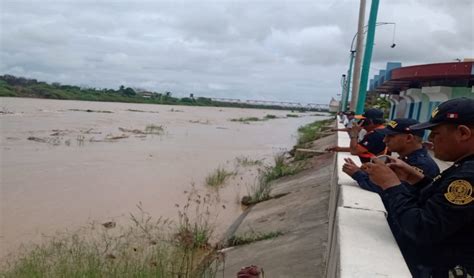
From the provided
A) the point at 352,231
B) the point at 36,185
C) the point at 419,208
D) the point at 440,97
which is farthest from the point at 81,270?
the point at 440,97

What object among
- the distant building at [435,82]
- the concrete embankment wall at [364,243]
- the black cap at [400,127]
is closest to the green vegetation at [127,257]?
the concrete embankment wall at [364,243]

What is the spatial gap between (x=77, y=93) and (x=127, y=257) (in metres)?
80.0

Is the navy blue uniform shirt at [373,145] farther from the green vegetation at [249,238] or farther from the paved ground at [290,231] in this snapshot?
the green vegetation at [249,238]

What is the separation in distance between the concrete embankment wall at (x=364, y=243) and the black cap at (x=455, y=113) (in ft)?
1.93

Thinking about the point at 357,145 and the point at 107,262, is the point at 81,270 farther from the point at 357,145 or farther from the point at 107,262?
the point at 357,145

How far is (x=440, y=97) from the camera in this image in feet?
52.1

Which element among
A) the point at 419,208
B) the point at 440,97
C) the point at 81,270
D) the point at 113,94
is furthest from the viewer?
the point at 113,94

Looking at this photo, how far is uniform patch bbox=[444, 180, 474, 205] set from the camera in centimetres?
169

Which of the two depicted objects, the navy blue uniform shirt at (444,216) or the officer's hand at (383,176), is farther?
the officer's hand at (383,176)

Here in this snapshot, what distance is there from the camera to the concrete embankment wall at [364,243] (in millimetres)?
1722

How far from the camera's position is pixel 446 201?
5.71 ft

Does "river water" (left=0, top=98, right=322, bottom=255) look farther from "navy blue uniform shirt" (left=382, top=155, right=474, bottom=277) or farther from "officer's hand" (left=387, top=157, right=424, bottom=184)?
"navy blue uniform shirt" (left=382, top=155, right=474, bottom=277)

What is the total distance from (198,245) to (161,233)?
105cm

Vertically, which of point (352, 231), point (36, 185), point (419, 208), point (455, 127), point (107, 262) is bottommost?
point (36, 185)
